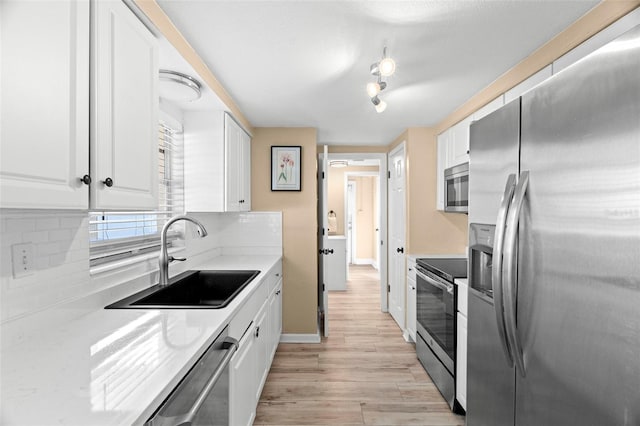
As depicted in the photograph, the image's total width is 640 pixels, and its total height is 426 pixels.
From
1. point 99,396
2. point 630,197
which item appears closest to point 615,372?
point 630,197

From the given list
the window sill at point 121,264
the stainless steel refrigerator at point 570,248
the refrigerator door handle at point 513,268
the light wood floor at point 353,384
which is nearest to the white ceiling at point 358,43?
the stainless steel refrigerator at point 570,248

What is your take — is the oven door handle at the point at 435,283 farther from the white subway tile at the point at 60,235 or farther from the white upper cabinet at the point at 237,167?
the white subway tile at the point at 60,235

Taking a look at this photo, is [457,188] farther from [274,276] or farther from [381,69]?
[274,276]

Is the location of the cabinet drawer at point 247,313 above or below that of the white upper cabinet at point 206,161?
below

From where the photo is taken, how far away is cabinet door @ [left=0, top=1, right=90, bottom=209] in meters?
0.74

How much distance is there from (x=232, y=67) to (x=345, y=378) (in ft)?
8.17

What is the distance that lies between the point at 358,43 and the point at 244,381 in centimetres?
193

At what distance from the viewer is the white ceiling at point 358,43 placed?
1.46m

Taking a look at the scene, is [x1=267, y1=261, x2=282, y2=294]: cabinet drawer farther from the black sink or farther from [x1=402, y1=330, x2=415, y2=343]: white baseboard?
[x1=402, y1=330, x2=415, y2=343]: white baseboard

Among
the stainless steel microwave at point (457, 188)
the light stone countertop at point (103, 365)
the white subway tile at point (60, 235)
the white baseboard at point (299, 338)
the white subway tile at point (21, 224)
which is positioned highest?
the stainless steel microwave at point (457, 188)

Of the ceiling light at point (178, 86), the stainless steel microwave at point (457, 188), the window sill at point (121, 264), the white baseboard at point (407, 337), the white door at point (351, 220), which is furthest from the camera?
the white door at point (351, 220)

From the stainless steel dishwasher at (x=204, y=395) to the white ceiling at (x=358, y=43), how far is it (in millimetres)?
1448

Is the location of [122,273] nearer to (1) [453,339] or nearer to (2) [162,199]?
(2) [162,199]

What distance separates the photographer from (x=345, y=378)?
2.68 meters
